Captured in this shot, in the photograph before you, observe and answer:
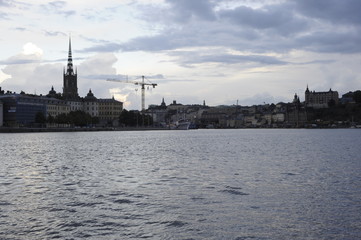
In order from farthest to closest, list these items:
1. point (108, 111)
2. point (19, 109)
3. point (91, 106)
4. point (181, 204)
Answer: point (108, 111) → point (91, 106) → point (19, 109) → point (181, 204)

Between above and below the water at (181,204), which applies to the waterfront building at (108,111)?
above

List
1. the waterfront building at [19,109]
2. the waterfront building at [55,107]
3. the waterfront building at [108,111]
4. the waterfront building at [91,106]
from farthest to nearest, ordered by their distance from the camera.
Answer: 1. the waterfront building at [108,111]
2. the waterfront building at [91,106]
3. the waterfront building at [55,107]
4. the waterfront building at [19,109]

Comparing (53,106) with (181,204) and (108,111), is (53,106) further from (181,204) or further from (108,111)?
(181,204)

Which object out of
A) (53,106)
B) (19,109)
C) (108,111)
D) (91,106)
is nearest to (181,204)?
(19,109)

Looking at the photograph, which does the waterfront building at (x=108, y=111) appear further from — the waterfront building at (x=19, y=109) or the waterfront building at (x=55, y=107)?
the waterfront building at (x=19, y=109)

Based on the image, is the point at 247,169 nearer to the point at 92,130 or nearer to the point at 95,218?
the point at 95,218

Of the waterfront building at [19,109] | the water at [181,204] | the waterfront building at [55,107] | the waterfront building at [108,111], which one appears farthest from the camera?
the waterfront building at [108,111]

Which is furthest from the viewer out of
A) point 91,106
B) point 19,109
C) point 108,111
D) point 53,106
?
point 108,111

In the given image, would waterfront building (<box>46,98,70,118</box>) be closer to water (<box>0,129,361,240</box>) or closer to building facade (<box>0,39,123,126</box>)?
building facade (<box>0,39,123,126</box>)

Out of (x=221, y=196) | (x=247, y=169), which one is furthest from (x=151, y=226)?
(x=247, y=169)

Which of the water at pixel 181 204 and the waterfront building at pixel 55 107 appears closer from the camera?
the water at pixel 181 204

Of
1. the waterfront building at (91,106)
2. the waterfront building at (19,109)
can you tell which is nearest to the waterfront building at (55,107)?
the waterfront building at (19,109)

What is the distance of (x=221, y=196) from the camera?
1917 centimetres

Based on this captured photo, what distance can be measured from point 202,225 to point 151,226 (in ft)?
4.83
